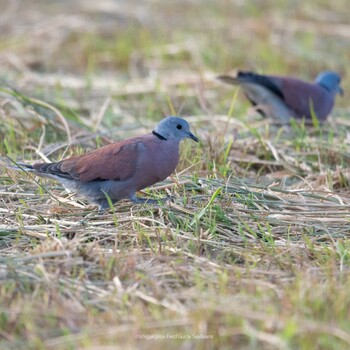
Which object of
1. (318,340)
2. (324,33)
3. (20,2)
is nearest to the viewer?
(318,340)

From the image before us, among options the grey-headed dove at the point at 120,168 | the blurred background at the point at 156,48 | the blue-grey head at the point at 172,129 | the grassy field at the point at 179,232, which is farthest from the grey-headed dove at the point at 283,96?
the grey-headed dove at the point at 120,168

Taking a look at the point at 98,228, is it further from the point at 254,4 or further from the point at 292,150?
the point at 254,4

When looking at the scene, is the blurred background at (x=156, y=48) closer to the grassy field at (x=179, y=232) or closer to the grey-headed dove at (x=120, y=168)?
the grassy field at (x=179, y=232)

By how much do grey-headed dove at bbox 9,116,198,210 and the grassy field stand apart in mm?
122

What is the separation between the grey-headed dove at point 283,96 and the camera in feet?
23.0

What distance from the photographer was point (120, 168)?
450 centimetres

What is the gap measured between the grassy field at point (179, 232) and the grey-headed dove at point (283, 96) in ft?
0.53

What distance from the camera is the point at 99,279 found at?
12.5 ft

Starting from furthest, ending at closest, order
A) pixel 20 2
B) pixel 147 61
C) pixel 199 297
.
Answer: pixel 20 2 < pixel 147 61 < pixel 199 297

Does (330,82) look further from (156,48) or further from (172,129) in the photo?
(172,129)

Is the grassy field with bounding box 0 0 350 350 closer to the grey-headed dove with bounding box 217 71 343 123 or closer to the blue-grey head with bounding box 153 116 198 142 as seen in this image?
the grey-headed dove with bounding box 217 71 343 123

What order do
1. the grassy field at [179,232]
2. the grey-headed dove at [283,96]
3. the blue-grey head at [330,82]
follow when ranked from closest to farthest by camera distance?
the grassy field at [179,232] < the grey-headed dove at [283,96] < the blue-grey head at [330,82]

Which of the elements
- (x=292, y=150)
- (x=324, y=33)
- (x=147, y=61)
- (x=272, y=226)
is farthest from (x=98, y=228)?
(x=324, y=33)

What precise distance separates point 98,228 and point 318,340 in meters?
1.58
